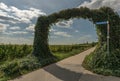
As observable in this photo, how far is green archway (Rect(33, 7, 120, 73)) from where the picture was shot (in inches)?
451

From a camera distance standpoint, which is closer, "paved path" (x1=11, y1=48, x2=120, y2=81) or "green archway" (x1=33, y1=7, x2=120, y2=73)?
"paved path" (x1=11, y1=48, x2=120, y2=81)

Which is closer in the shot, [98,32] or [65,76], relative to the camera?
[65,76]

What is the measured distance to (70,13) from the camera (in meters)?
14.0

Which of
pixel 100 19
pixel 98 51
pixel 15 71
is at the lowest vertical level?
pixel 15 71

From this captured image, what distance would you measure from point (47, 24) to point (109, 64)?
5.84 m

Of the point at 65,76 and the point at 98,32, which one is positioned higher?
the point at 98,32

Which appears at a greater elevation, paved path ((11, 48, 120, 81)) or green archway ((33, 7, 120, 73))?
green archway ((33, 7, 120, 73))

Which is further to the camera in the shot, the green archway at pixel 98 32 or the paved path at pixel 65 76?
the green archway at pixel 98 32

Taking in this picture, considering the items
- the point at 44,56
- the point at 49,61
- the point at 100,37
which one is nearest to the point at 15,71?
the point at 49,61

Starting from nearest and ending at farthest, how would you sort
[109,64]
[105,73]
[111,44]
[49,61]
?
[105,73] → [109,64] → [111,44] → [49,61]

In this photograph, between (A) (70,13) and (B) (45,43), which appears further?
(B) (45,43)

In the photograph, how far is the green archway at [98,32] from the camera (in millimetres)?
11445

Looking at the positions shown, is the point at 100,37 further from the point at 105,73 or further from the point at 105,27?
the point at 105,73

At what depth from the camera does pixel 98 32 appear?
1307 centimetres
